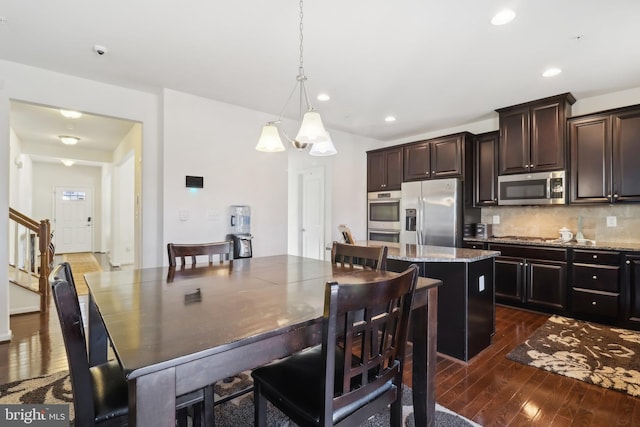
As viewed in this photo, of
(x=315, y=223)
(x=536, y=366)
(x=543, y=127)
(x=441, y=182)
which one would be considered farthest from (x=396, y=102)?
(x=536, y=366)

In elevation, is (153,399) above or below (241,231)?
below

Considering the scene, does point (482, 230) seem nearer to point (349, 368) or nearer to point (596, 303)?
point (596, 303)

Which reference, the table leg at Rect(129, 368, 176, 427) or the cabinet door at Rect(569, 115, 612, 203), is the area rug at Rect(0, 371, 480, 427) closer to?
the table leg at Rect(129, 368, 176, 427)

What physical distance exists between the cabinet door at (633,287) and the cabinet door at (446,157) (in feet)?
6.63

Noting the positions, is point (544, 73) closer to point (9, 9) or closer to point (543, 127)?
point (543, 127)

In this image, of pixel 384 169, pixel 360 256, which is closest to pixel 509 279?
pixel 384 169

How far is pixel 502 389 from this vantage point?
6.86 feet

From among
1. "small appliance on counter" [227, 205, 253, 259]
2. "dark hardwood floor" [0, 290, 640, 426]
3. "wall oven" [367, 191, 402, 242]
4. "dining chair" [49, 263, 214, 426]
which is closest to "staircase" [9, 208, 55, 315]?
"dark hardwood floor" [0, 290, 640, 426]

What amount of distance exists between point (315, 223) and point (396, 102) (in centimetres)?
260

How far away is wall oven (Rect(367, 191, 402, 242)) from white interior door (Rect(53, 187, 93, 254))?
845 cm

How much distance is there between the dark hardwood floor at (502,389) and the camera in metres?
1.80

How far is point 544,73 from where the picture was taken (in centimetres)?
304

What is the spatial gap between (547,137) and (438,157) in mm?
1347

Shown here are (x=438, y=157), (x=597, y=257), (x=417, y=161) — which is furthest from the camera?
(x=417, y=161)
